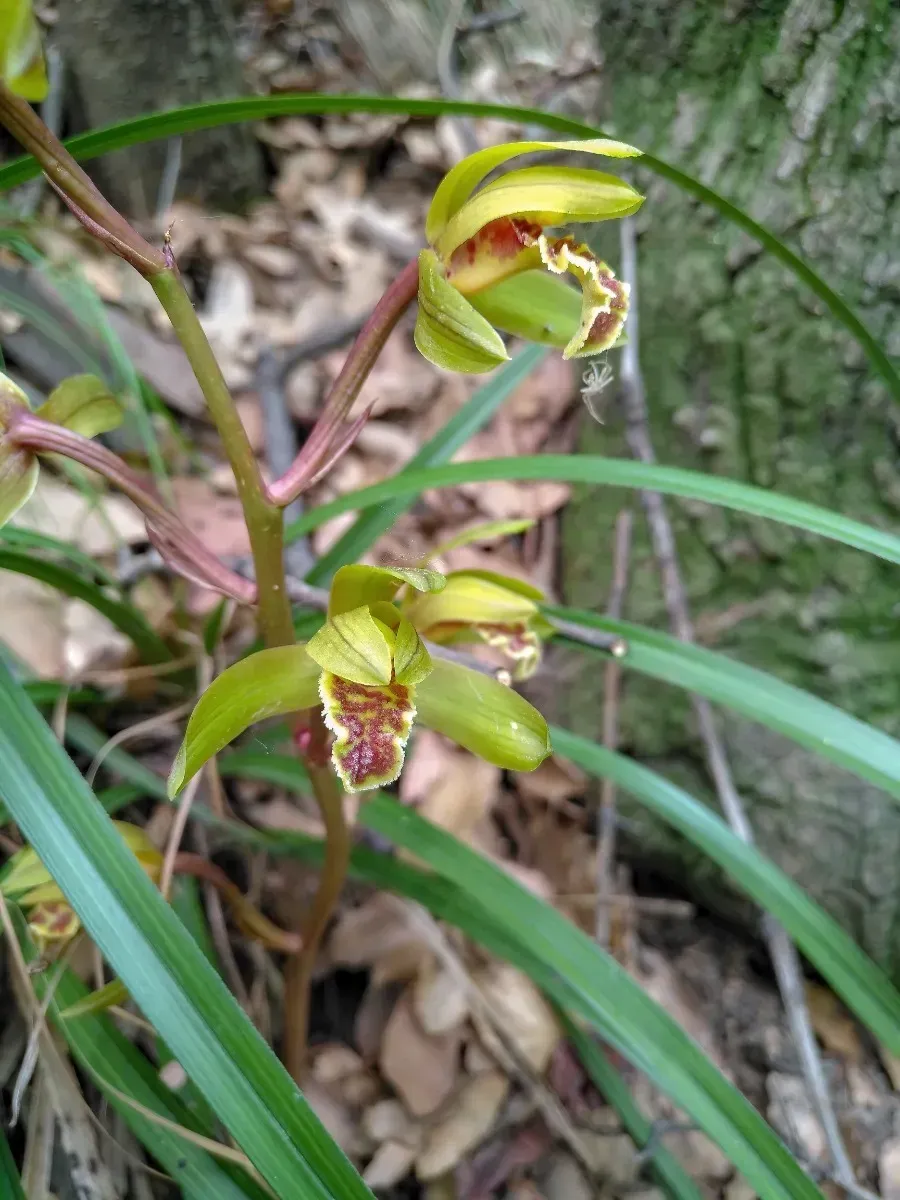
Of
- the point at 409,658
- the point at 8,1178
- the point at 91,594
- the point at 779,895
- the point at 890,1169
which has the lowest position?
the point at 890,1169

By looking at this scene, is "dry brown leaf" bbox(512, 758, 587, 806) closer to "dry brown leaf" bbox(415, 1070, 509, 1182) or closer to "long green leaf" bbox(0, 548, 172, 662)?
"dry brown leaf" bbox(415, 1070, 509, 1182)

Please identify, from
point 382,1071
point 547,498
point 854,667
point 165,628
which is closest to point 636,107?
point 547,498

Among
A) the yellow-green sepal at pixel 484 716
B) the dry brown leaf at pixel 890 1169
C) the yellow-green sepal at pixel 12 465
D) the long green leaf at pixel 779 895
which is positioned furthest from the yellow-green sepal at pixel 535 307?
the dry brown leaf at pixel 890 1169

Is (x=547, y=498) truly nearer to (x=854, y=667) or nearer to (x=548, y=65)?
(x=854, y=667)

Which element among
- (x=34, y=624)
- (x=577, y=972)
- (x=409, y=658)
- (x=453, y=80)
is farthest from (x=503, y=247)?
(x=453, y=80)

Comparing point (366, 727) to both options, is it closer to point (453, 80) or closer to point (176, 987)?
point (176, 987)

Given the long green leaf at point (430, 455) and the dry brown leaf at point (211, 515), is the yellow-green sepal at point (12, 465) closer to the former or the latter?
the long green leaf at point (430, 455)

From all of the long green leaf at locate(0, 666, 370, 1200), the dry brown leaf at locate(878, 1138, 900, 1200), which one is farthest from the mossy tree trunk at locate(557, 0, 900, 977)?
the long green leaf at locate(0, 666, 370, 1200)
